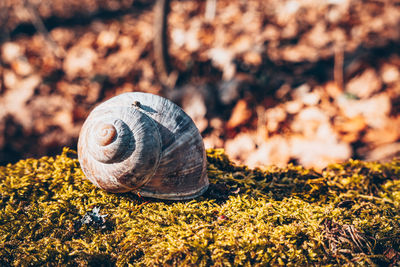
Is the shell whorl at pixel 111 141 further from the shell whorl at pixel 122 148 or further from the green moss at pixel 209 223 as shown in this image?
the green moss at pixel 209 223

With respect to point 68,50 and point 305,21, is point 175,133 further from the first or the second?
point 68,50

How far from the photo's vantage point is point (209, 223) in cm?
235

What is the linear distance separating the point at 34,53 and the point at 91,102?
2785 mm

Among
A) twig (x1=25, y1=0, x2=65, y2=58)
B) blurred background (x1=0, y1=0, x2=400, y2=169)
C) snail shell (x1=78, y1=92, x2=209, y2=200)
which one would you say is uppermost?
twig (x1=25, y1=0, x2=65, y2=58)

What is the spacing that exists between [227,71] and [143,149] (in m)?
4.65

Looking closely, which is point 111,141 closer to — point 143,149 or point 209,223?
point 143,149

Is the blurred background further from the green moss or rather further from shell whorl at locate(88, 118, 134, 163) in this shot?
shell whorl at locate(88, 118, 134, 163)

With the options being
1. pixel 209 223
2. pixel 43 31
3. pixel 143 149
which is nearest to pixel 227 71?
pixel 143 149

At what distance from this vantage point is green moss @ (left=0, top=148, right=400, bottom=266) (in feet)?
6.88

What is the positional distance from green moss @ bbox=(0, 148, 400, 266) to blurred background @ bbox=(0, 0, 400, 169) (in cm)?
133

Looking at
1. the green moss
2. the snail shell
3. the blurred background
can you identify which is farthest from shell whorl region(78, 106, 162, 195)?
the blurred background

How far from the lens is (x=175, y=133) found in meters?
2.48

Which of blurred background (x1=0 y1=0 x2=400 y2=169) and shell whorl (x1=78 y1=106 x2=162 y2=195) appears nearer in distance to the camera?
shell whorl (x1=78 y1=106 x2=162 y2=195)

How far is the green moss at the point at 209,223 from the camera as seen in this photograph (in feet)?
6.88
